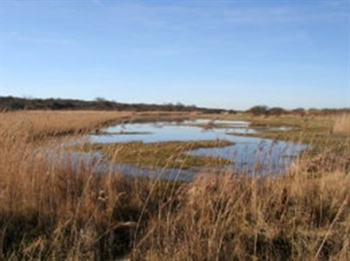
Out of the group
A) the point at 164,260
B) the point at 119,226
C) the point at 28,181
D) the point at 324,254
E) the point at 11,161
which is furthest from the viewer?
the point at 11,161

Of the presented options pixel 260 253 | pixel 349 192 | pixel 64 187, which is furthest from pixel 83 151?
pixel 349 192

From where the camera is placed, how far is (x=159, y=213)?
650 cm

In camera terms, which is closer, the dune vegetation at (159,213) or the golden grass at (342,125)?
the dune vegetation at (159,213)

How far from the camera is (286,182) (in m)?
8.52

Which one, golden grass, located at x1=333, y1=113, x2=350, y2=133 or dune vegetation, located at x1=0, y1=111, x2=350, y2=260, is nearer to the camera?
dune vegetation, located at x1=0, y1=111, x2=350, y2=260

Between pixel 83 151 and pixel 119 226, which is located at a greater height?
pixel 83 151

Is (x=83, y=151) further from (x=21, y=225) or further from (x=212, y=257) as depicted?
(x=212, y=257)

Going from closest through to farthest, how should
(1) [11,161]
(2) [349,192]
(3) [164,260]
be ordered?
1. (3) [164,260]
2. (1) [11,161]
3. (2) [349,192]

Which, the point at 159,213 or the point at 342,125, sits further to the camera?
the point at 342,125

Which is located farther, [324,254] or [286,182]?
[286,182]

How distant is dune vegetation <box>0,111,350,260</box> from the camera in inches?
233

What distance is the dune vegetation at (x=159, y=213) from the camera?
5914 millimetres

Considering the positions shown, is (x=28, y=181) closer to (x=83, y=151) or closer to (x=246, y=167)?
(x=83, y=151)

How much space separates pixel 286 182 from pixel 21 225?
422 cm
